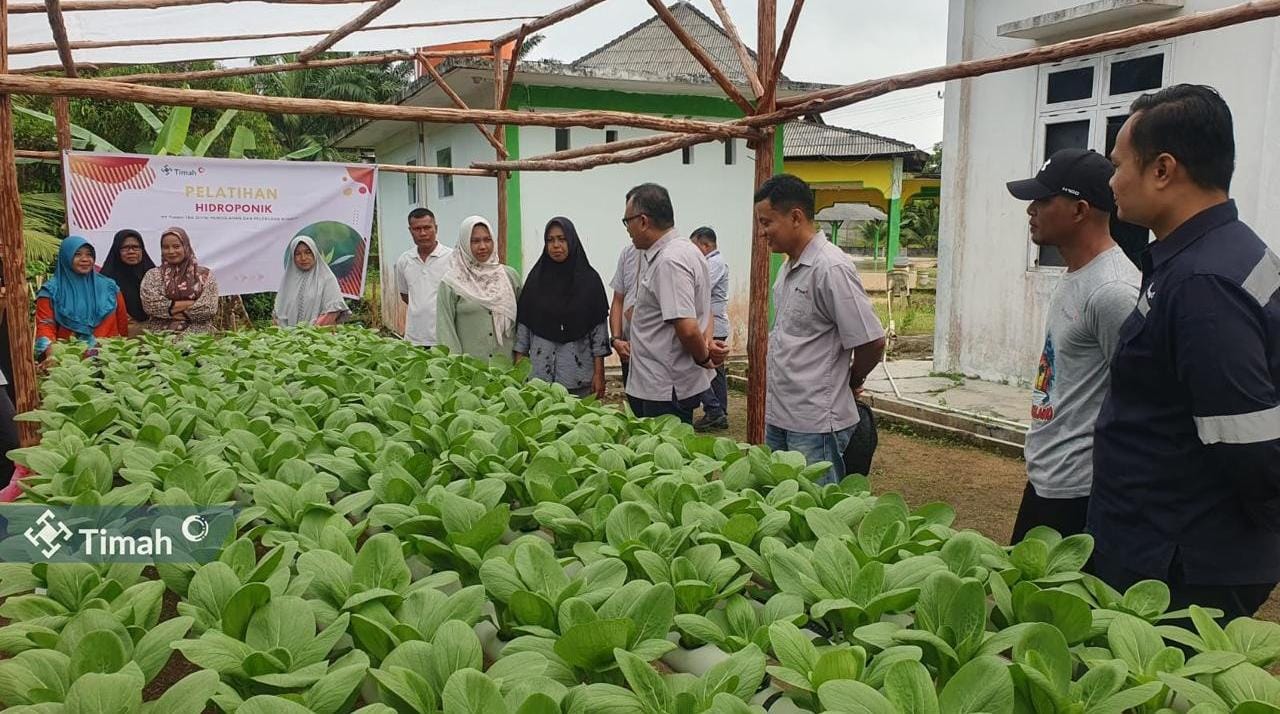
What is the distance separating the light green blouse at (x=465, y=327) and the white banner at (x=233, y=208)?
2.39 meters

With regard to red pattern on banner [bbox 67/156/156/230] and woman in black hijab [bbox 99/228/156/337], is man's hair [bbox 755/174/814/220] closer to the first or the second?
woman in black hijab [bbox 99/228/156/337]

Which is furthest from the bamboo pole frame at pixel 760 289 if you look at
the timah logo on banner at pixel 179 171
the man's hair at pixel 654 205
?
the timah logo on banner at pixel 179 171

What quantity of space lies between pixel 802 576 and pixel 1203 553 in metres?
0.89

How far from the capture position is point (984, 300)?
7418 mm

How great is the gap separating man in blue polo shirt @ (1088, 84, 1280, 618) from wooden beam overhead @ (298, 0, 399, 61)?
4.05 m

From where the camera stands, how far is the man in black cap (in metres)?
2.18

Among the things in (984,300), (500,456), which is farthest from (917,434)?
(500,456)

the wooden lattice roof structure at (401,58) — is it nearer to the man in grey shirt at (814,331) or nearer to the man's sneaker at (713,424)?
the man in grey shirt at (814,331)

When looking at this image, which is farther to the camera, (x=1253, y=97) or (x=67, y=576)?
(x=1253, y=97)

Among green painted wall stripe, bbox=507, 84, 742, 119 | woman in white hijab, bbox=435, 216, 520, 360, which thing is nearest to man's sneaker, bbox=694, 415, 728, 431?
woman in white hijab, bbox=435, 216, 520, 360

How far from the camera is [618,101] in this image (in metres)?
9.69

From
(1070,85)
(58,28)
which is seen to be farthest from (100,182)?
(1070,85)

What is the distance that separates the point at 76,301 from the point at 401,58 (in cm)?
303

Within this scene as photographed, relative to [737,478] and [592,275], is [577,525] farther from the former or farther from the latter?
[592,275]
